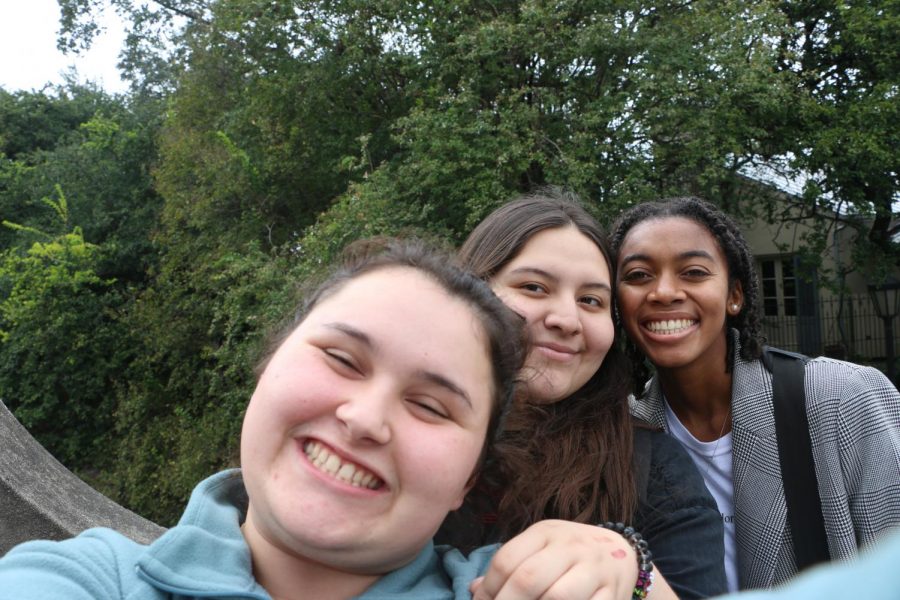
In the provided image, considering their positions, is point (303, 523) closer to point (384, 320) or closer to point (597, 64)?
point (384, 320)

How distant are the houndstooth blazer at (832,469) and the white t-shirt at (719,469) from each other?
0.05 metres

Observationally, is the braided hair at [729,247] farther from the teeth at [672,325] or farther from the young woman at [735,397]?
the teeth at [672,325]

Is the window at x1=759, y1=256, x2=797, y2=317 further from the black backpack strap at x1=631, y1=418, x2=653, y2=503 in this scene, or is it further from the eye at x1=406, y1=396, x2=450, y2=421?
the eye at x1=406, y1=396, x2=450, y2=421

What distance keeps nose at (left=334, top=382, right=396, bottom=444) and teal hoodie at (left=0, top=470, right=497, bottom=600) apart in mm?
286

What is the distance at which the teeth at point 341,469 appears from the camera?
1.13 metres

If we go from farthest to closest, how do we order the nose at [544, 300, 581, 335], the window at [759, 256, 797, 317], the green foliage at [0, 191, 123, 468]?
the window at [759, 256, 797, 317]
the green foliage at [0, 191, 123, 468]
the nose at [544, 300, 581, 335]

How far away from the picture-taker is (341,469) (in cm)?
113

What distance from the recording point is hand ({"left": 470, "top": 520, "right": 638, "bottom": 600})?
1124mm

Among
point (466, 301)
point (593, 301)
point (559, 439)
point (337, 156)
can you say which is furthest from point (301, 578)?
point (337, 156)

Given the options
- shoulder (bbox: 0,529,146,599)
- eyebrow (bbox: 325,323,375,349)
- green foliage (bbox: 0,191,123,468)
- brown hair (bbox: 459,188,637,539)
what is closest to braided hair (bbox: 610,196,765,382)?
brown hair (bbox: 459,188,637,539)

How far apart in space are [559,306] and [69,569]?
1.19m

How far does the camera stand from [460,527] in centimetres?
164

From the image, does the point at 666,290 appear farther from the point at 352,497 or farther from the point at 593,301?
the point at 352,497

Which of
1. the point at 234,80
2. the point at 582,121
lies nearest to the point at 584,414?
the point at 582,121
